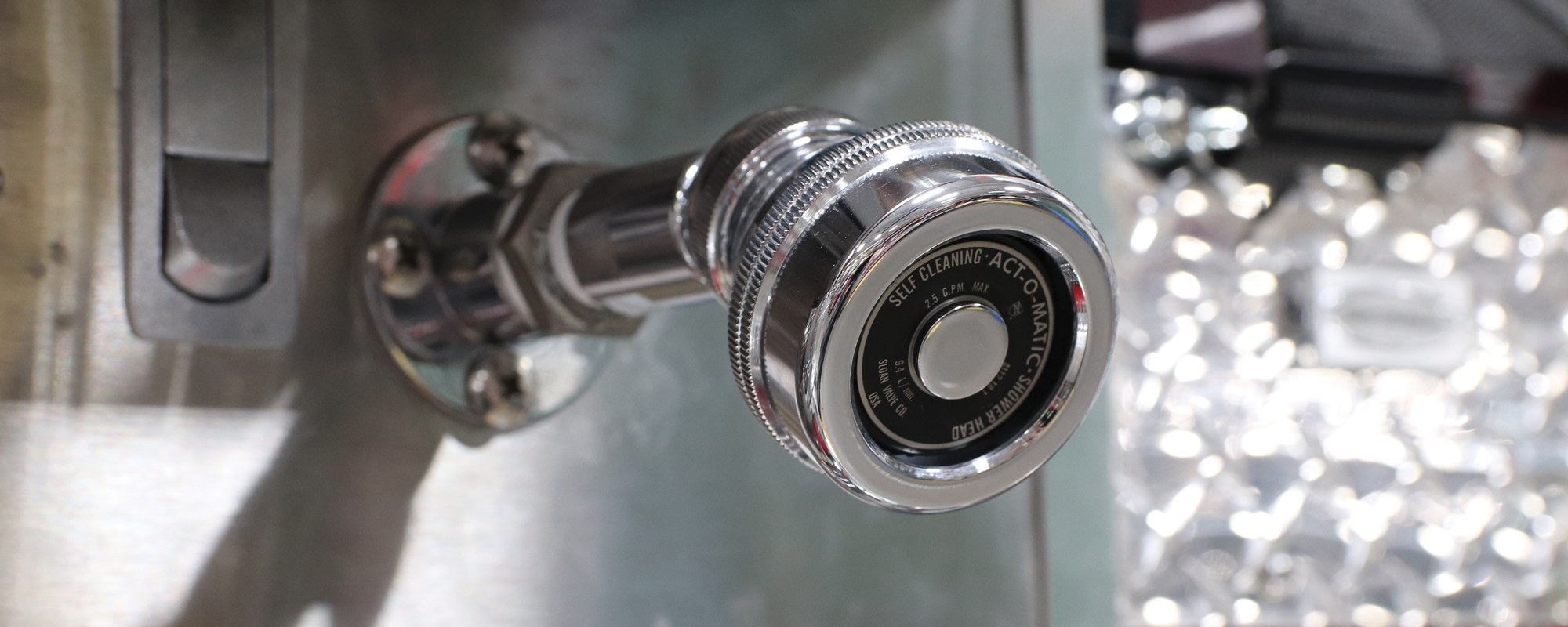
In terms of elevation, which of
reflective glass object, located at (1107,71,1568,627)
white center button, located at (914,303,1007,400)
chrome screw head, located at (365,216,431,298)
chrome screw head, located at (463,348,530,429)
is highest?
white center button, located at (914,303,1007,400)

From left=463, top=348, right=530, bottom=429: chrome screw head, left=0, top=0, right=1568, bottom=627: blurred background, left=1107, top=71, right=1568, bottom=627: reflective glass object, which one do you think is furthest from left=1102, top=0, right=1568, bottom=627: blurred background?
left=463, top=348, right=530, bottom=429: chrome screw head

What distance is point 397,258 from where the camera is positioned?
290 millimetres

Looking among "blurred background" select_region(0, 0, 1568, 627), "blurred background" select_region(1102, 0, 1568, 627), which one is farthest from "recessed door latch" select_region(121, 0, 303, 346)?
"blurred background" select_region(1102, 0, 1568, 627)

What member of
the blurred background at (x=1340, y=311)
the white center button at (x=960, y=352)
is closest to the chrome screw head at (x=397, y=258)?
the white center button at (x=960, y=352)

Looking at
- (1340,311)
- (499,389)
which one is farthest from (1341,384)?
(499,389)

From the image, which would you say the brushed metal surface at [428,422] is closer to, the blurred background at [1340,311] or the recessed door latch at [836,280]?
the recessed door latch at [836,280]

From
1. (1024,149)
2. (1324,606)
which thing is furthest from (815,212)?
(1324,606)

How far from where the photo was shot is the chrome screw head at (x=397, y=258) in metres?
Answer: 0.29

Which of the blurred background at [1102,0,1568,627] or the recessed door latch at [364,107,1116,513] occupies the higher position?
the recessed door latch at [364,107,1116,513]

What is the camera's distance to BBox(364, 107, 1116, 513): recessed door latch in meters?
0.21

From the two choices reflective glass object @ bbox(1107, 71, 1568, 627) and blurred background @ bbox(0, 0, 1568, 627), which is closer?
blurred background @ bbox(0, 0, 1568, 627)

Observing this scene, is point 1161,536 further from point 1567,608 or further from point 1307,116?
point 1567,608

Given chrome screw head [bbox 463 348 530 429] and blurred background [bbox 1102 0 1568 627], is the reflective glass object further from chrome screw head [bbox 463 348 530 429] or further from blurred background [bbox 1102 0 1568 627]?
chrome screw head [bbox 463 348 530 429]

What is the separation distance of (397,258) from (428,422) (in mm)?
42
